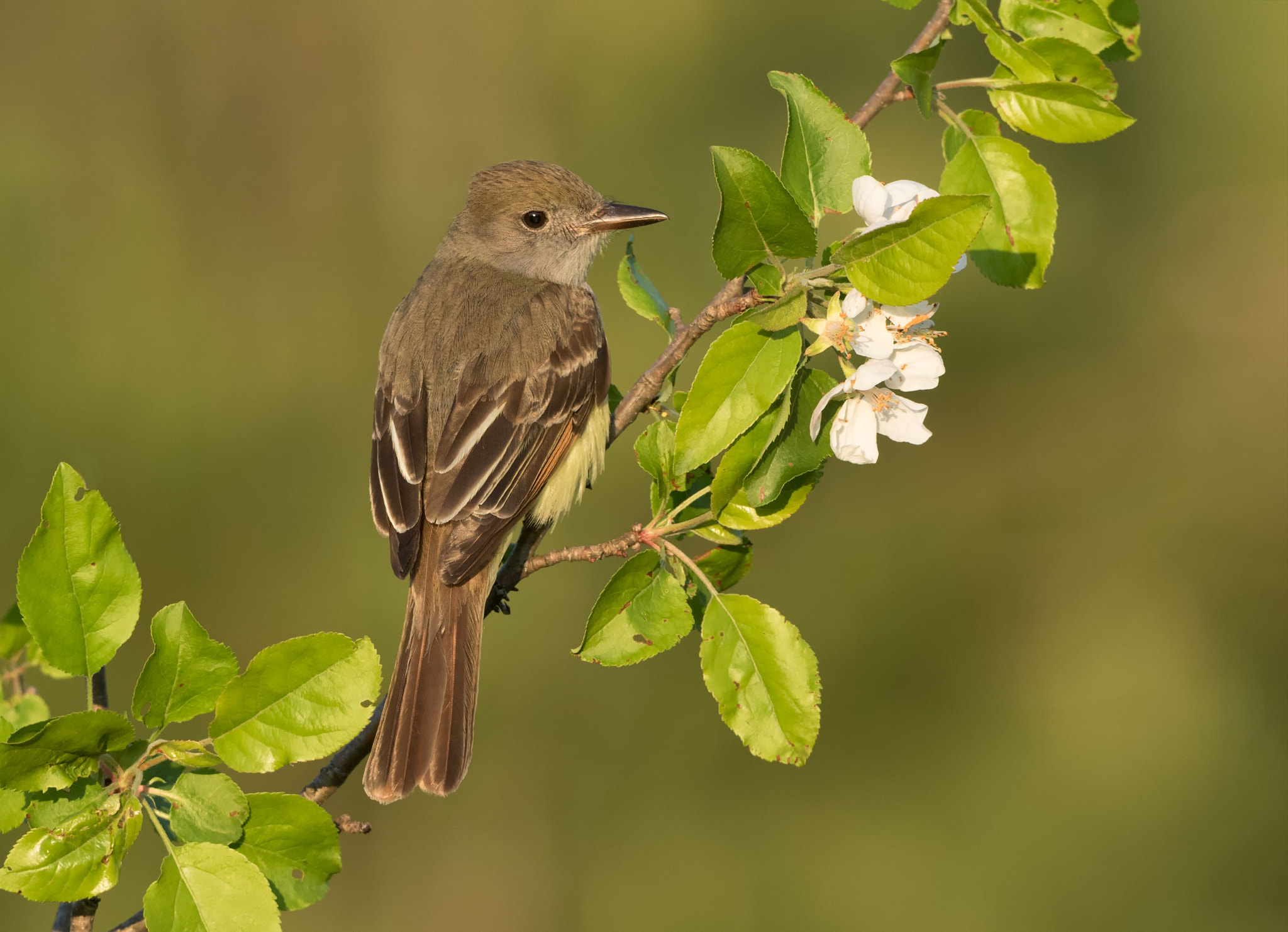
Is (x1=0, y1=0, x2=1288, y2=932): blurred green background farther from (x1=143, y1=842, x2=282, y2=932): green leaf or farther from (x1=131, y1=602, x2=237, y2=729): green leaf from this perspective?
(x1=143, y1=842, x2=282, y2=932): green leaf

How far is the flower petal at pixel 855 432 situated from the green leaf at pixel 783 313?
14.3 inches

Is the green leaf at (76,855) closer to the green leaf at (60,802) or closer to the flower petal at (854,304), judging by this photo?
the green leaf at (60,802)

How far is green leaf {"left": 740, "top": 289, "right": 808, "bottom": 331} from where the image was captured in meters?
2.51

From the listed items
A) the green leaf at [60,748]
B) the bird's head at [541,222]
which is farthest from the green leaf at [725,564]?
the bird's head at [541,222]

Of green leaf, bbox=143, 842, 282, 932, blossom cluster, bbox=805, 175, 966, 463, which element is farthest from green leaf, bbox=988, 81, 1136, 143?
green leaf, bbox=143, 842, 282, 932

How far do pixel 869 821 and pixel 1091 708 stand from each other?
5.78 ft

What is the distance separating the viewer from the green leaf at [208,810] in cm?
233

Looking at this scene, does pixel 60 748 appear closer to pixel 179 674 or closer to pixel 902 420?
pixel 179 674

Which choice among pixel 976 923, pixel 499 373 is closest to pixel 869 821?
pixel 976 923

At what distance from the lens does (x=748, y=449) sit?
8.75 ft

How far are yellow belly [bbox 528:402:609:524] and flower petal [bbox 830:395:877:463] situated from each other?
5.50 ft

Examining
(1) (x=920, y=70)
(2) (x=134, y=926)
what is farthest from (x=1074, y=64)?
(2) (x=134, y=926)

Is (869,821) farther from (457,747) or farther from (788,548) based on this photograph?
(457,747)

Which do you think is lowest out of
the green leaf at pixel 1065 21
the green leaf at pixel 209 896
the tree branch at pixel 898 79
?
the green leaf at pixel 209 896
